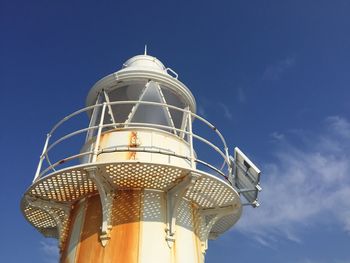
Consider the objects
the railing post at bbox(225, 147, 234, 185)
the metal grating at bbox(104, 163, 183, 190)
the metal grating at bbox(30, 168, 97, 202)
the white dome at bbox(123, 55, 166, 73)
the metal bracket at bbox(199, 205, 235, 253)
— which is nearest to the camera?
the metal grating at bbox(104, 163, 183, 190)

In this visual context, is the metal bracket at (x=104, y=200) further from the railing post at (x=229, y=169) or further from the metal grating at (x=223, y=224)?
the metal grating at (x=223, y=224)

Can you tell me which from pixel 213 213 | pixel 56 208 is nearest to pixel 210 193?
pixel 213 213

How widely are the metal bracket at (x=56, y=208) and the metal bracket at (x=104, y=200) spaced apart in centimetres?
→ 169

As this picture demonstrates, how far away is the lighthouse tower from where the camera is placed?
812cm

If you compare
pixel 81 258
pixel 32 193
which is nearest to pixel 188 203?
pixel 81 258

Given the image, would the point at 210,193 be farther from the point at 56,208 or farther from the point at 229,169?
the point at 56,208

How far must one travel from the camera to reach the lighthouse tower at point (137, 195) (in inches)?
320

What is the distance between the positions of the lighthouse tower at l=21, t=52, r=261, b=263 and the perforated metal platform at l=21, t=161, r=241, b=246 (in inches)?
0.9

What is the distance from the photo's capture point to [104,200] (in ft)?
27.1

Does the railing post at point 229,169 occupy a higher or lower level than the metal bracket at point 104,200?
higher

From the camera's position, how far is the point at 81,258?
26.8 feet

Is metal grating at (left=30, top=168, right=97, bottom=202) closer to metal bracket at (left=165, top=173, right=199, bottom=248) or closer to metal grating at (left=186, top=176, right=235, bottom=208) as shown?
metal bracket at (left=165, top=173, right=199, bottom=248)

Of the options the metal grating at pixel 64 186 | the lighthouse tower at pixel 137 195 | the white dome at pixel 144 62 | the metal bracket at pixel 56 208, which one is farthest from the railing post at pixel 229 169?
the metal bracket at pixel 56 208

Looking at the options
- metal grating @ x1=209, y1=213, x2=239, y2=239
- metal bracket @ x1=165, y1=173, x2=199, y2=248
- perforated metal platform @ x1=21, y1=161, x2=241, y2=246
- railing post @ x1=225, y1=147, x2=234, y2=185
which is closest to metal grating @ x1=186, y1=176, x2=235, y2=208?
perforated metal platform @ x1=21, y1=161, x2=241, y2=246
